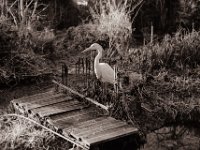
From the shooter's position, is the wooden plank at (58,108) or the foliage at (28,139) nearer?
the foliage at (28,139)

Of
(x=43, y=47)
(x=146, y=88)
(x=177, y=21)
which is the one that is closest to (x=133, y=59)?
(x=146, y=88)

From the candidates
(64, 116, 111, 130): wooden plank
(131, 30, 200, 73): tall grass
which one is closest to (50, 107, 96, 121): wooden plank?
(64, 116, 111, 130): wooden plank

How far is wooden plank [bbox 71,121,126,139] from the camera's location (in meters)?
5.36

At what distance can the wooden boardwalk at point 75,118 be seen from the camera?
17.5 ft

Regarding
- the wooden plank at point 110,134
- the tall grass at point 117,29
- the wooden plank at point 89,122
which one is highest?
the tall grass at point 117,29

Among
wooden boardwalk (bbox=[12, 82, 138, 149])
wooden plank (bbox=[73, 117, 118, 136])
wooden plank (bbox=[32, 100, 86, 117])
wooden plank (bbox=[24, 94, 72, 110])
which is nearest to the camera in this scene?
wooden boardwalk (bbox=[12, 82, 138, 149])

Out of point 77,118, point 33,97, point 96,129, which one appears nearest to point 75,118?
point 77,118

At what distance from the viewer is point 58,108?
621cm

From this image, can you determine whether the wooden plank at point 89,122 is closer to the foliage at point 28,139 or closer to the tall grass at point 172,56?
the foliage at point 28,139

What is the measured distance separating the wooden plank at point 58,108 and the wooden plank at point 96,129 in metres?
0.68

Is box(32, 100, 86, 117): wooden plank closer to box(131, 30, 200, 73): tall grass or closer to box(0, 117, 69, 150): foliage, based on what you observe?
box(0, 117, 69, 150): foliage

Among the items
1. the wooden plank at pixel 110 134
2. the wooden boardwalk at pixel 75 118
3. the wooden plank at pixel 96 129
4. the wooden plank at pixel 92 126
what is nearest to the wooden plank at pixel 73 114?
the wooden boardwalk at pixel 75 118

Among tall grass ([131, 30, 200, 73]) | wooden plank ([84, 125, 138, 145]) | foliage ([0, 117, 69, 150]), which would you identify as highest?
tall grass ([131, 30, 200, 73])

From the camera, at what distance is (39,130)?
5.94m
